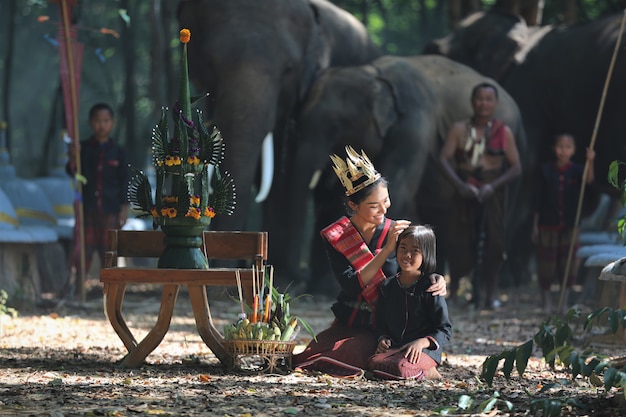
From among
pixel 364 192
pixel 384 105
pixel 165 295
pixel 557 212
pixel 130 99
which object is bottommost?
pixel 165 295

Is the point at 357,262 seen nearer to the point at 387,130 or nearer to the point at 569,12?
the point at 387,130

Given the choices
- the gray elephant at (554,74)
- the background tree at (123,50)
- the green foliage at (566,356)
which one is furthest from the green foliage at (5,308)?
the gray elephant at (554,74)

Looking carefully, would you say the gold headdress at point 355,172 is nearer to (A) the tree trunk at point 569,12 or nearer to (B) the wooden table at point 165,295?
(B) the wooden table at point 165,295

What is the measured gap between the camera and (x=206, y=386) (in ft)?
21.7

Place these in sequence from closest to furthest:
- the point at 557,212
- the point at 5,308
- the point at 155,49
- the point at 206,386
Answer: the point at 206,386
the point at 5,308
the point at 557,212
the point at 155,49

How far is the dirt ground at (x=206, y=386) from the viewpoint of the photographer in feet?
19.3

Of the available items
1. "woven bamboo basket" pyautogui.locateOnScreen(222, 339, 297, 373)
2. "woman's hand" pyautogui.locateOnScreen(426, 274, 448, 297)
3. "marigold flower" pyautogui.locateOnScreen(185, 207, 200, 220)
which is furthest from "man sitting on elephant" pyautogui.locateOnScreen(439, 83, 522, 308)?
"marigold flower" pyautogui.locateOnScreen(185, 207, 200, 220)

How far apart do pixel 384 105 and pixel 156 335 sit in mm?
5956

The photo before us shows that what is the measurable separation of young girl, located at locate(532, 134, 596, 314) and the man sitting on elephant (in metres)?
0.35

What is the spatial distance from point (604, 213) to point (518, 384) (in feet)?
37.5

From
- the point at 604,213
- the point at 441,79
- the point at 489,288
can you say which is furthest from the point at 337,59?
the point at 604,213

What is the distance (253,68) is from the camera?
40.1ft

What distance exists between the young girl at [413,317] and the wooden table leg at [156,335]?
1142mm

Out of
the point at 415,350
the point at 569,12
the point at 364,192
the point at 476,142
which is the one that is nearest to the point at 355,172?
the point at 364,192
